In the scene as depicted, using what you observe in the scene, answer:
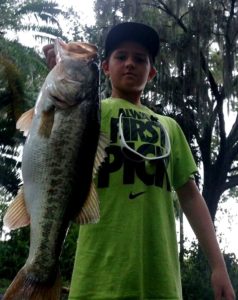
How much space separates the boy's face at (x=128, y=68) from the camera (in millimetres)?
2949

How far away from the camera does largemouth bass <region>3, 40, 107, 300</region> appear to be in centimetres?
→ 241

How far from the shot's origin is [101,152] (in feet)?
8.32

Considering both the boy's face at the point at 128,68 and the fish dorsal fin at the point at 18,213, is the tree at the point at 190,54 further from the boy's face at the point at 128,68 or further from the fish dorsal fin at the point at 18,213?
the fish dorsal fin at the point at 18,213

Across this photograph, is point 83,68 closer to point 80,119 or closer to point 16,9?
point 80,119

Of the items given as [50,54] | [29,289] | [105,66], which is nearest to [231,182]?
[105,66]

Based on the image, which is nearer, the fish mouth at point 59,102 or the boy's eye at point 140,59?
the fish mouth at point 59,102

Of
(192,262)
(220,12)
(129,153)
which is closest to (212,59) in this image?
(220,12)

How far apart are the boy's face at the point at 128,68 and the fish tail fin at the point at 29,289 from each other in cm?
102

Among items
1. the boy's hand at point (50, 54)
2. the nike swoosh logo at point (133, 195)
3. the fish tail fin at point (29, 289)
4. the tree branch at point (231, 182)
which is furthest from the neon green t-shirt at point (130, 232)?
the tree branch at point (231, 182)

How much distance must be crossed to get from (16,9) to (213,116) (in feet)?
19.8

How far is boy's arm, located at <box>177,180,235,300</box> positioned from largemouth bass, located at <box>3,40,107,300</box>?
65 centimetres

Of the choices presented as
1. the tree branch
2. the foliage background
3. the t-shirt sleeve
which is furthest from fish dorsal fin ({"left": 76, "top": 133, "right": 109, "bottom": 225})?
the tree branch

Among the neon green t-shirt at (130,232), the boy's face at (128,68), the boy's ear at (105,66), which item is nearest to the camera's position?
the neon green t-shirt at (130,232)

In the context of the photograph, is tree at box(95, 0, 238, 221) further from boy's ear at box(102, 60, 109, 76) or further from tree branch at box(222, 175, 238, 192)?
boy's ear at box(102, 60, 109, 76)
